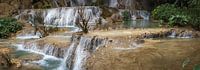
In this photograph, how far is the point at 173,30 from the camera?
16188 millimetres

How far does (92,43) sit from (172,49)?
9.43 feet

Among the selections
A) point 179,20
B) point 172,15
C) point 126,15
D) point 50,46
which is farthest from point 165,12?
point 50,46

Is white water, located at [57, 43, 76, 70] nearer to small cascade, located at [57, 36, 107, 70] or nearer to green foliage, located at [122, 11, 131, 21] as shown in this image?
small cascade, located at [57, 36, 107, 70]

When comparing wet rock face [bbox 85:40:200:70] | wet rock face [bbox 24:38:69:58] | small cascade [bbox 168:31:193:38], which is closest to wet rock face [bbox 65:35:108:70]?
wet rock face [bbox 85:40:200:70]

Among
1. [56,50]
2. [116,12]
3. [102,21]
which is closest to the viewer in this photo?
[56,50]

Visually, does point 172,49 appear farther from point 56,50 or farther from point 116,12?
point 116,12

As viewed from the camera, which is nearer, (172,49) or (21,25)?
(172,49)

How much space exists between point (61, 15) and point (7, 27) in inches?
184

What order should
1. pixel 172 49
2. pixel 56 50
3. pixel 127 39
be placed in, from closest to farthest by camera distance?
pixel 172 49 → pixel 127 39 → pixel 56 50

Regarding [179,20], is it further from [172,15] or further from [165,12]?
[165,12]

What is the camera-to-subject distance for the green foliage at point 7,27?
19.0 meters

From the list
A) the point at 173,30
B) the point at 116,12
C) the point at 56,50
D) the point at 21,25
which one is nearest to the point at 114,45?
the point at 56,50

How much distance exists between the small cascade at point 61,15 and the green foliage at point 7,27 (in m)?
2.40

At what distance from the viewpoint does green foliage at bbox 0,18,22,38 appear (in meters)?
19.0
